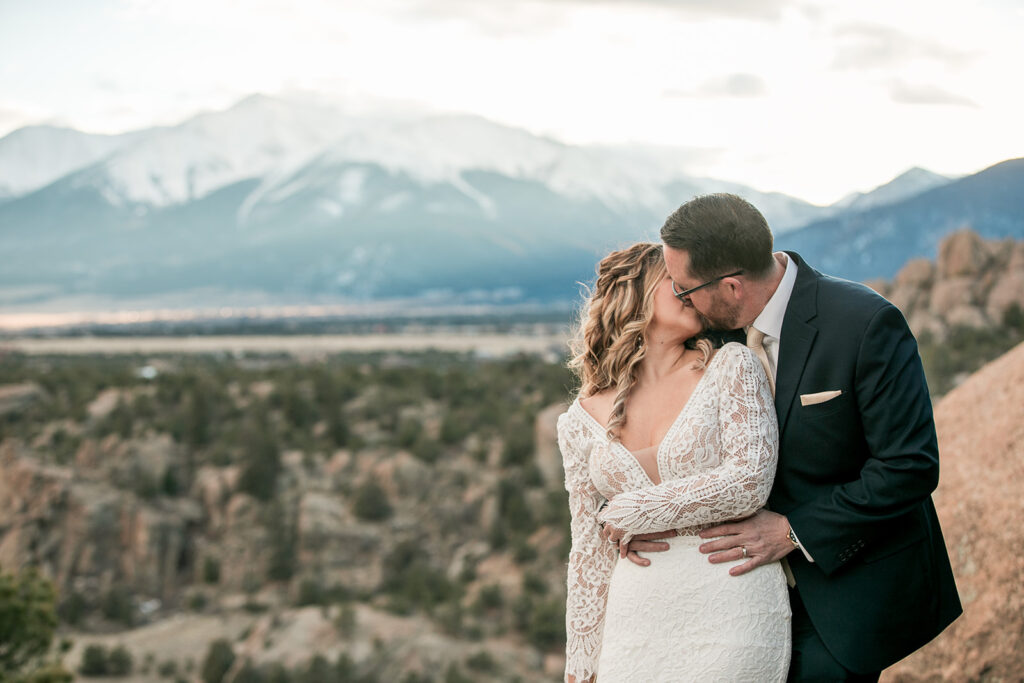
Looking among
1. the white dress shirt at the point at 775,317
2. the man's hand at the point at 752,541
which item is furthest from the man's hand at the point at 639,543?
the white dress shirt at the point at 775,317

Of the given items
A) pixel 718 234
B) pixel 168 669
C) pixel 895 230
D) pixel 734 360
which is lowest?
pixel 168 669

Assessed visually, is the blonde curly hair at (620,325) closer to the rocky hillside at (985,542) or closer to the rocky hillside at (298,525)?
the rocky hillside at (985,542)

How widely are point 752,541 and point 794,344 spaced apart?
Result: 2.01 ft

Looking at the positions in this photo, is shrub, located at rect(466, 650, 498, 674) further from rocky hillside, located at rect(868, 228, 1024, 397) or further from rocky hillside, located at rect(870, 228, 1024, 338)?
rocky hillside, located at rect(870, 228, 1024, 338)

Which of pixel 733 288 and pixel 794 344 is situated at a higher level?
pixel 733 288

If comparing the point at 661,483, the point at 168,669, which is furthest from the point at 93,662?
the point at 661,483

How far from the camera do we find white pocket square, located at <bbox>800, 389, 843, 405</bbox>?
2.59 meters

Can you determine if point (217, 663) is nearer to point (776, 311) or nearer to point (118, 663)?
point (118, 663)

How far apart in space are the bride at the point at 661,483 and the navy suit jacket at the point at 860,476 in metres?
0.12

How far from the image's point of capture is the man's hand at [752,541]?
8.59 feet

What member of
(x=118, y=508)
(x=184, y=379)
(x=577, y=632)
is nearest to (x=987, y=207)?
(x=577, y=632)

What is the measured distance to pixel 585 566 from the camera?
302 cm

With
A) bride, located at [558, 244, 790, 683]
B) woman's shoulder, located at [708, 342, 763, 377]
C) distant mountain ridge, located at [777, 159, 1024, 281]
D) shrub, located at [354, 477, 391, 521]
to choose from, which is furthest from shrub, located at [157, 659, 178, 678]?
woman's shoulder, located at [708, 342, 763, 377]

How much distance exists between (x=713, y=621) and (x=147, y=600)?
61.3 feet
